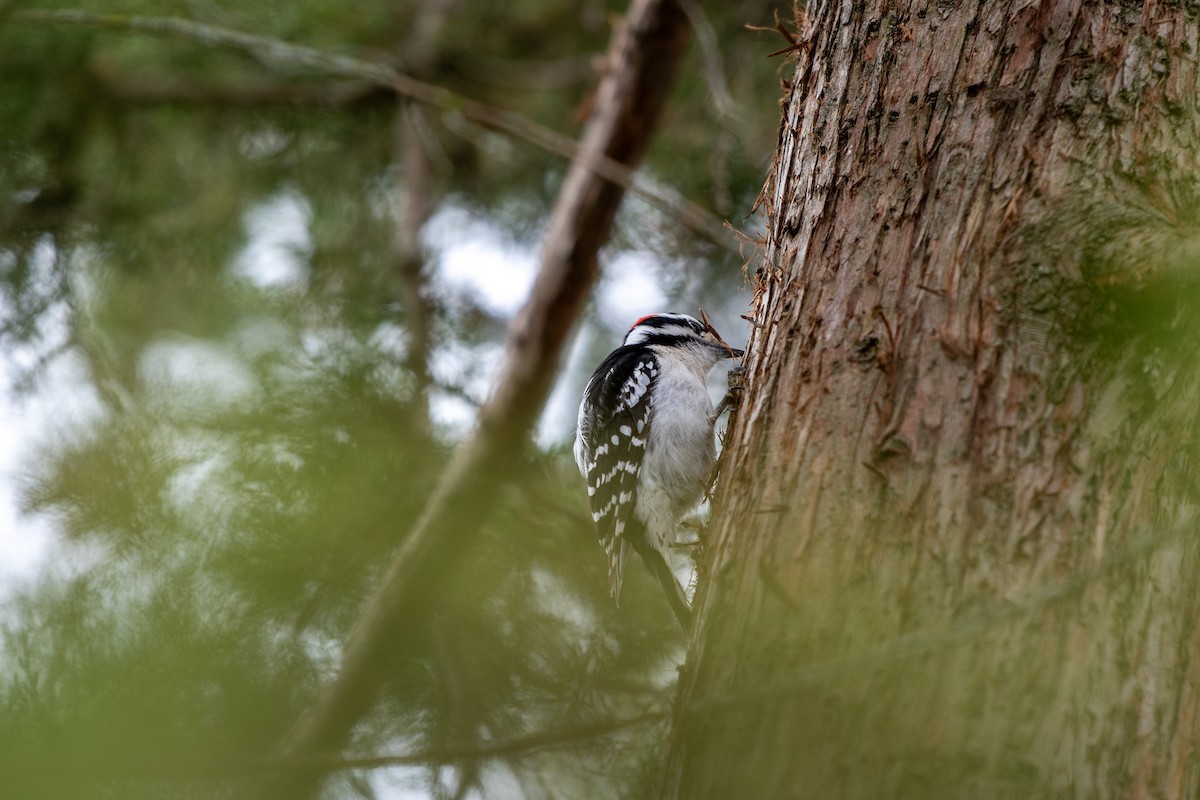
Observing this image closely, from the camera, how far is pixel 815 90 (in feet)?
6.95

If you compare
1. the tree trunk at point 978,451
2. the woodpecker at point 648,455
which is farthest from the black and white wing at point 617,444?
the tree trunk at point 978,451

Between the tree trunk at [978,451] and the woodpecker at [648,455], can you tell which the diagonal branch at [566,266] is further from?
the tree trunk at [978,451]

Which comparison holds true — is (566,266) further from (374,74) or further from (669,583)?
(669,583)

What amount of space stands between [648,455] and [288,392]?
134 centimetres

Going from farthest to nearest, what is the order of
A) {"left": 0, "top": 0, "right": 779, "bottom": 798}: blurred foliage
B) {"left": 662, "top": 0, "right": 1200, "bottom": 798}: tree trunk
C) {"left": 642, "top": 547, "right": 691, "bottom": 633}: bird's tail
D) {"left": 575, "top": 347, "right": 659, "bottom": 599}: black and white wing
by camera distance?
{"left": 575, "top": 347, "right": 659, "bottom": 599}: black and white wing < {"left": 642, "top": 547, "right": 691, "bottom": 633}: bird's tail < {"left": 0, "top": 0, "right": 779, "bottom": 798}: blurred foliage < {"left": 662, "top": 0, "right": 1200, "bottom": 798}: tree trunk

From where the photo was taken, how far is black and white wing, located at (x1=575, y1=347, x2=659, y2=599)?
140 inches

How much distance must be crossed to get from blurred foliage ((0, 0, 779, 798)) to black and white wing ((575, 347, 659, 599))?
0.18 metres

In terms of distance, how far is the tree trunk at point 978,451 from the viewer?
4.66 feet

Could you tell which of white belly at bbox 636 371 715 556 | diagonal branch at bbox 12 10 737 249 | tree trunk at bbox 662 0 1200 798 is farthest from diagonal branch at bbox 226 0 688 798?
tree trunk at bbox 662 0 1200 798

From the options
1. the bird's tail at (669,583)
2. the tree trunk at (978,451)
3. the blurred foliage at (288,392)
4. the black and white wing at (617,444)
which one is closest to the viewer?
the tree trunk at (978,451)

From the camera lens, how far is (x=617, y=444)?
12.3 ft

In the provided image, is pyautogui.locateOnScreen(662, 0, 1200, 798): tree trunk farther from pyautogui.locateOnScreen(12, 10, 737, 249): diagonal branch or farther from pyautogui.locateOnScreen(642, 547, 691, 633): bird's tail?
pyautogui.locateOnScreen(12, 10, 737, 249): diagonal branch

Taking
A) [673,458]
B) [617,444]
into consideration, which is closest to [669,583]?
[673,458]

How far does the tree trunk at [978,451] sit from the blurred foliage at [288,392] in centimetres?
107
